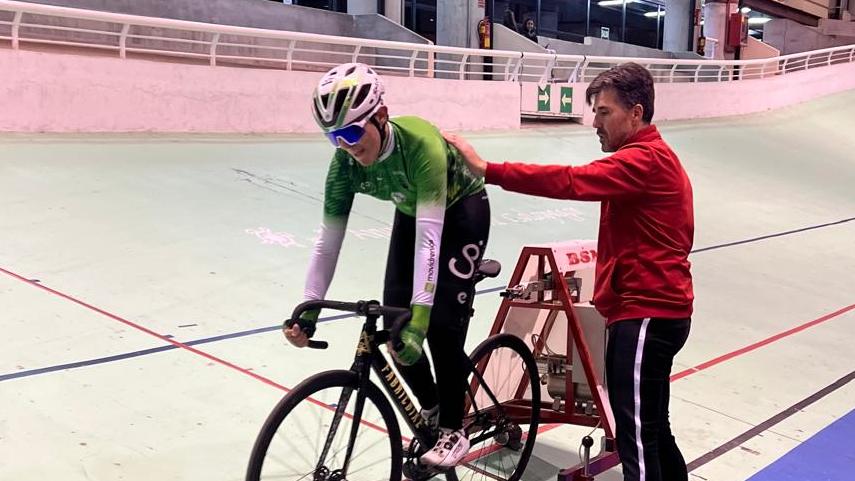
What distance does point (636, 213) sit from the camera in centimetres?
247

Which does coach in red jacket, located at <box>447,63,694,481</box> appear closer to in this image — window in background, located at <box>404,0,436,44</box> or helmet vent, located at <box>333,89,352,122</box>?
helmet vent, located at <box>333,89,352,122</box>

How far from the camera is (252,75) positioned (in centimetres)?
1008

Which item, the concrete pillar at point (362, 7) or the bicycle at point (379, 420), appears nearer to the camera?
the bicycle at point (379, 420)

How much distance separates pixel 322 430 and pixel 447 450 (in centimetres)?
51

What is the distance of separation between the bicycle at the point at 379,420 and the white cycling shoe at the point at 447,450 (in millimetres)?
34

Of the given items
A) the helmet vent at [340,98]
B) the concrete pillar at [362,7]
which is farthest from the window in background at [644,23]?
the helmet vent at [340,98]

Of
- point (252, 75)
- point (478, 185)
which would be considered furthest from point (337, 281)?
point (252, 75)

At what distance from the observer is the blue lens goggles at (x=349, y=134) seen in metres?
2.33

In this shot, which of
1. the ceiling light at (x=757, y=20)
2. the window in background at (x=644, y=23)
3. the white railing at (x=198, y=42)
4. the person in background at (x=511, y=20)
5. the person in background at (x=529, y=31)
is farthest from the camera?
the ceiling light at (x=757, y=20)

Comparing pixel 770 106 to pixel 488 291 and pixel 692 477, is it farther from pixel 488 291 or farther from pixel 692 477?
pixel 692 477

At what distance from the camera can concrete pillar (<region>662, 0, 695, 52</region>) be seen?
1057 inches

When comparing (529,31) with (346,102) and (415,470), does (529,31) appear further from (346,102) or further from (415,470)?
(346,102)

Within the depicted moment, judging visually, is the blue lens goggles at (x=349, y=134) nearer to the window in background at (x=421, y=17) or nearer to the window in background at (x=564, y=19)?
the window in background at (x=421, y=17)

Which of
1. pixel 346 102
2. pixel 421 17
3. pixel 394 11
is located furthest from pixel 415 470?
pixel 421 17
